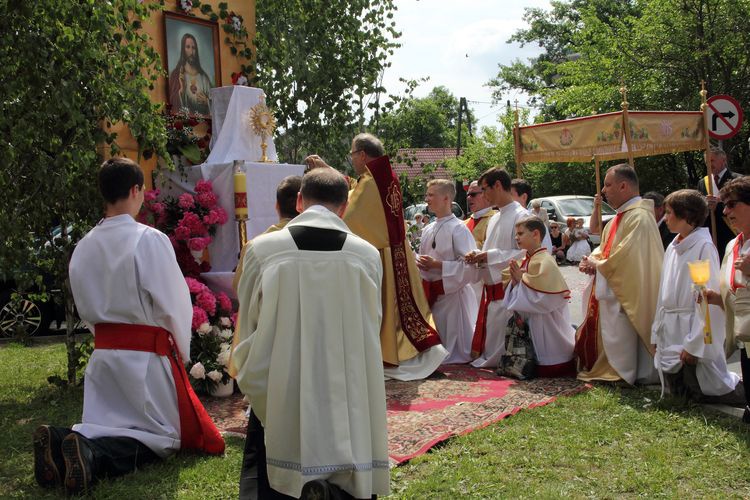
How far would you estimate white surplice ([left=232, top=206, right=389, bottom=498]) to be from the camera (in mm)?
3271

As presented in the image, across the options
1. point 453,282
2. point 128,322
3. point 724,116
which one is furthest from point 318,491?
point 724,116

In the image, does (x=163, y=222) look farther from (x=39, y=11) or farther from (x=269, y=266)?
(x=269, y=266)

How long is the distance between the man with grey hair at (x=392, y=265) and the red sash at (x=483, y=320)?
0.71m

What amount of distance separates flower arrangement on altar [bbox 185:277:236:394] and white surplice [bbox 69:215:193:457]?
143 cm

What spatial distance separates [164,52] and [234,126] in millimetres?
1088

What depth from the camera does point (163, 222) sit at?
700 centimetres

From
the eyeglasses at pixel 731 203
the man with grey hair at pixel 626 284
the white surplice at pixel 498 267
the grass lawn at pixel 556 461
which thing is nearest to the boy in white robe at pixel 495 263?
the white surplice at pixel 498 267

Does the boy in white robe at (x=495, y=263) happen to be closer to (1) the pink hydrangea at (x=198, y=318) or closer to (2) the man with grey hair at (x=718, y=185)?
(2) the man with grey hair at (x=718, y=185)

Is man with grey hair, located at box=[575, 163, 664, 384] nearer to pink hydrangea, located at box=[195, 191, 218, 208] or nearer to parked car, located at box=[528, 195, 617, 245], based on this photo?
pink hydrangea, located at box=[195, 191, 218, 208]

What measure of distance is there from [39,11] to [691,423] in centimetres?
558

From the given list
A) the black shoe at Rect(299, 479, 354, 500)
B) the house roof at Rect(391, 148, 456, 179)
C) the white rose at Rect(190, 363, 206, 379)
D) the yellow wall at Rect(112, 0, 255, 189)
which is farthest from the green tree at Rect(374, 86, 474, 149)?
the black shoe at Rect(299, 479, 354, 500)

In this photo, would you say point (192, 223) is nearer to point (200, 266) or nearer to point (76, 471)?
point (200, 266)

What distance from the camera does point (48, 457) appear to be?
4.21m

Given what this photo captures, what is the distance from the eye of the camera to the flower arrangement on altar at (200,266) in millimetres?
6332
